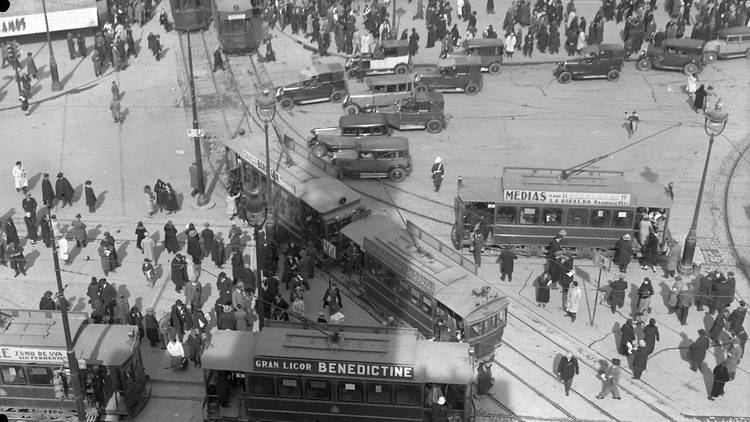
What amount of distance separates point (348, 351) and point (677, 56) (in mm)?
31485

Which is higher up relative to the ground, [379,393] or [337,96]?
[337,96]

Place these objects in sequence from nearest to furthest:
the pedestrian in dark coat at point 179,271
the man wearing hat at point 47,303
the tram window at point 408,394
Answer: the tram window at point 408,394 → the man wearing hat at point 47,303 → the pedestrian in dark coat at point 179,271

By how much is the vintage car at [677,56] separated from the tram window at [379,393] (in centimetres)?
3111

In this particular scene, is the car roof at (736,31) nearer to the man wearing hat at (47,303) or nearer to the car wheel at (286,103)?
the car wheel at (286,103)

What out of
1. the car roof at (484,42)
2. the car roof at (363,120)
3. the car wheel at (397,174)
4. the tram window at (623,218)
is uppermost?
the car roof at (484,42)

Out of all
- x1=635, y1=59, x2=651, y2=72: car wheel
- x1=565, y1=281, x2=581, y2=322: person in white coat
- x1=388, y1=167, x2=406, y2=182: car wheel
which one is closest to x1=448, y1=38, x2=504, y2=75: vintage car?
x1=635, y1=59, x2=651, y2=72: car wheel

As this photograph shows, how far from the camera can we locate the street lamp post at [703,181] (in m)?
27.1

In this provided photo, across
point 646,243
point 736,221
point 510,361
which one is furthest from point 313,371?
point 736,221

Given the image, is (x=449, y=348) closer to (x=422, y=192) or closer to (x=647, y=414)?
(x=647, y=414)

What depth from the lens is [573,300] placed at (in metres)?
26.6

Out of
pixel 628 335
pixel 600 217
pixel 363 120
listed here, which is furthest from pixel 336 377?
pixel 363 120

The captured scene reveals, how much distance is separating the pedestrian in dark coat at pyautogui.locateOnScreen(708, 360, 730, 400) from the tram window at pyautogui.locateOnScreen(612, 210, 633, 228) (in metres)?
7.05

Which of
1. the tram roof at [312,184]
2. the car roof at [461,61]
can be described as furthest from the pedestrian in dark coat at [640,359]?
the car roof at [461,61]

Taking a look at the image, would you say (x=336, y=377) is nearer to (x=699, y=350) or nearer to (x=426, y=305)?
(x=426, y=305)
